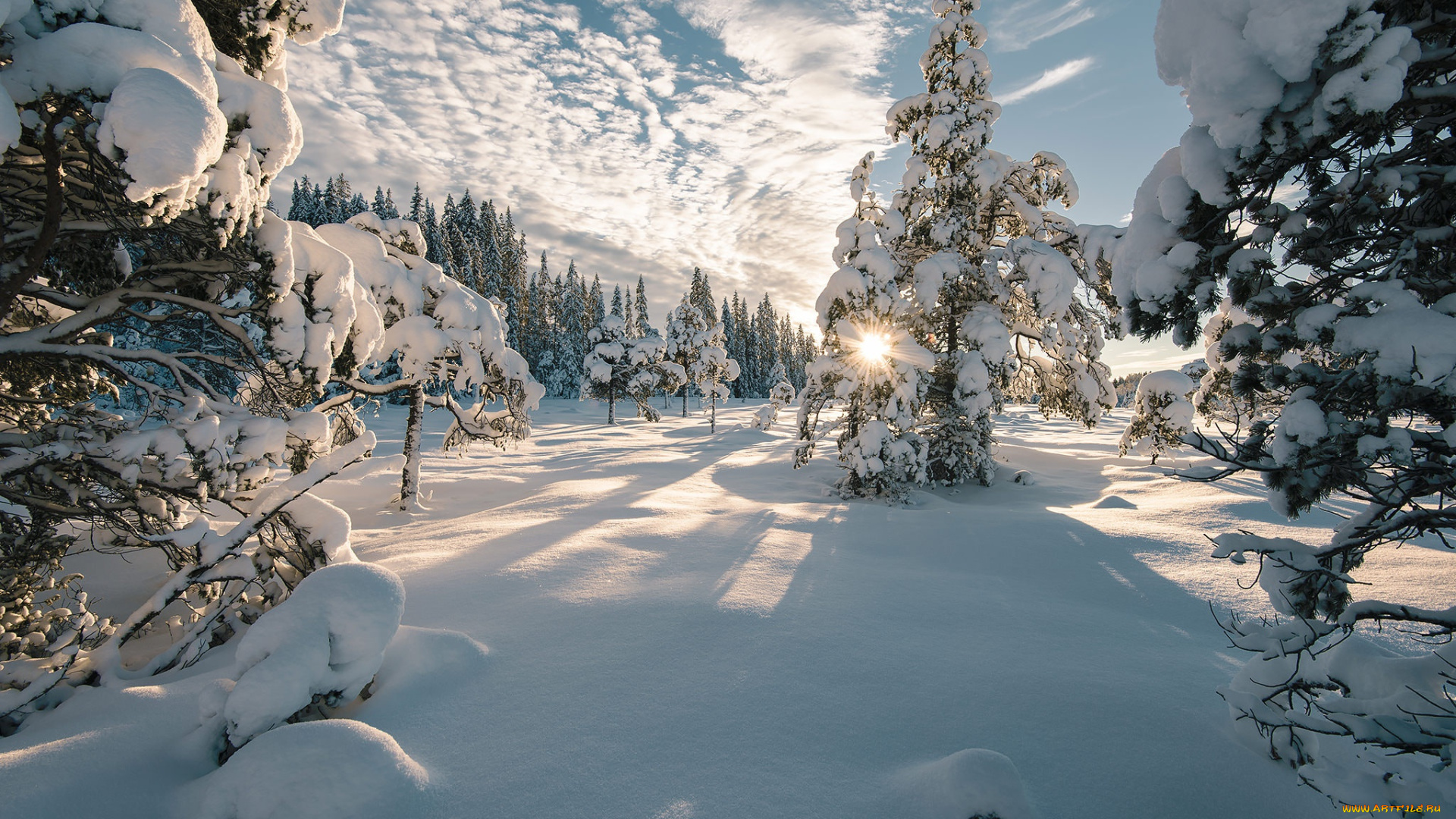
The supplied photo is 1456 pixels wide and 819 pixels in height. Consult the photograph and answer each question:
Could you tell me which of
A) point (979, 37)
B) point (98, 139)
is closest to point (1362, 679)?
point (98, 139)

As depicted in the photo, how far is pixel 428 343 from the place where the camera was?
8367mm

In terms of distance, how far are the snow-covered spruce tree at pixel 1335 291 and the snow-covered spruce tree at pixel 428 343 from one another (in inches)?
320

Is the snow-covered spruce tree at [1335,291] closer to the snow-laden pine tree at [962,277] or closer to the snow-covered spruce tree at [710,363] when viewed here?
the snow-laden pine tree at [962,277]

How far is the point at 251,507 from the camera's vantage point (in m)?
4.54

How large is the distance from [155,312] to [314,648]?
4913mm

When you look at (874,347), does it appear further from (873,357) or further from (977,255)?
(977,255)

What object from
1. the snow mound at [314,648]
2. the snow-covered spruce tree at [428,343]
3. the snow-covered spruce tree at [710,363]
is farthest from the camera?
the snow-covered spruce tree at [710,363]

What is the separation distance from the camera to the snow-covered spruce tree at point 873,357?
1015 cm

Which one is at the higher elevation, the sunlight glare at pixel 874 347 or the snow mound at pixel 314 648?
the sunlight glare at pixel 874 347

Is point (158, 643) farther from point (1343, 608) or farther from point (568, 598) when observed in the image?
point (1343, 608)

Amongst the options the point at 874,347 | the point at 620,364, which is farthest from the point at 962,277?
the point at 620,364

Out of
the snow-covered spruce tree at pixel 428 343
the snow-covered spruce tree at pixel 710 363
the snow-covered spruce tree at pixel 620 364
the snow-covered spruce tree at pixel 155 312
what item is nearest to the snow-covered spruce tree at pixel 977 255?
the snow-covered spruce tree at pixel 428 343

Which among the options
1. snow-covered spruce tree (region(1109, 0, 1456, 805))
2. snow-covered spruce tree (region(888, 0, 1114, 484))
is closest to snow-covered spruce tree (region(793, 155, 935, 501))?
snow-covered spruce tree (region(888, 0, 1114, 484))

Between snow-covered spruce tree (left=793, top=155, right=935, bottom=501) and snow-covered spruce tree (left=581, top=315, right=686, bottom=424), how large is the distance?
92.1 feet
